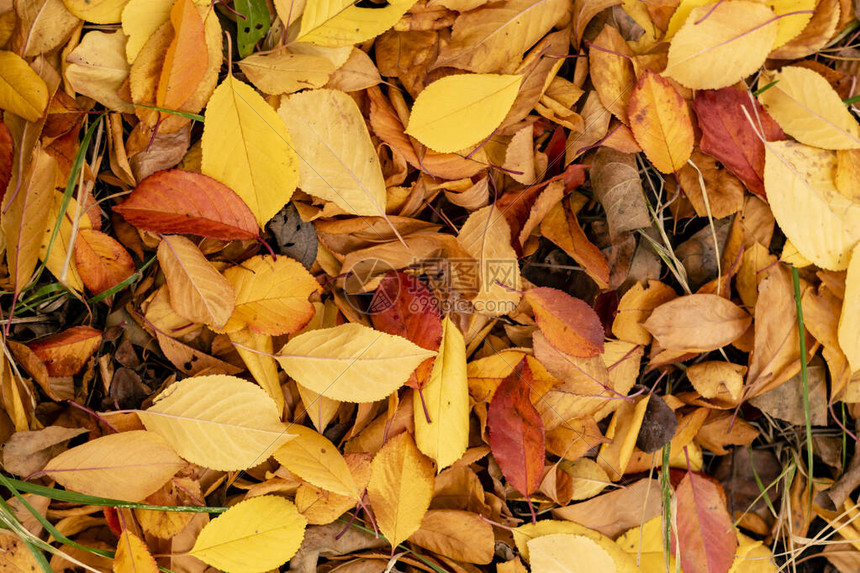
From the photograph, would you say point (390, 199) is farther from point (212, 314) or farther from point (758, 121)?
point (758, 121)

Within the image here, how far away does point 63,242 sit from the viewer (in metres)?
0.59

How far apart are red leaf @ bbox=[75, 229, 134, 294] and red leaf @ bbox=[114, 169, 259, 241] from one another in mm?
39

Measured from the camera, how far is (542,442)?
613mm

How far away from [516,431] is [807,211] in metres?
0.38

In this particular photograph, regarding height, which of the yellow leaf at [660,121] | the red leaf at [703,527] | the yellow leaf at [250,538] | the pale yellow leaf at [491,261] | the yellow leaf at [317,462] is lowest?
the red leaf at [703,527]

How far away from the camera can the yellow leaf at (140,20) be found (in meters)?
0.56

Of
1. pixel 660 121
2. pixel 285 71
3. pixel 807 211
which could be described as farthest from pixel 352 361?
pixel 807 211

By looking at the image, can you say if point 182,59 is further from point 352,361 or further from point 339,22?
point 352,361

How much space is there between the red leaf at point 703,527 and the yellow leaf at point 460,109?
0.44 metres

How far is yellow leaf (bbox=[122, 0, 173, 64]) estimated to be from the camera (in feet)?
1.84

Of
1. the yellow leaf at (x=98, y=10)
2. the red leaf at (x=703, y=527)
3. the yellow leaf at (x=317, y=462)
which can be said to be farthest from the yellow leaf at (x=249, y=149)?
the red leaf at (x=703, y=527)

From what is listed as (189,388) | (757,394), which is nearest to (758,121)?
(757,394)

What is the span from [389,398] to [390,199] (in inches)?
7.9

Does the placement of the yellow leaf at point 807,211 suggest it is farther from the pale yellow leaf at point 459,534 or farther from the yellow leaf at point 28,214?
the yellow leaf at point 28,214
